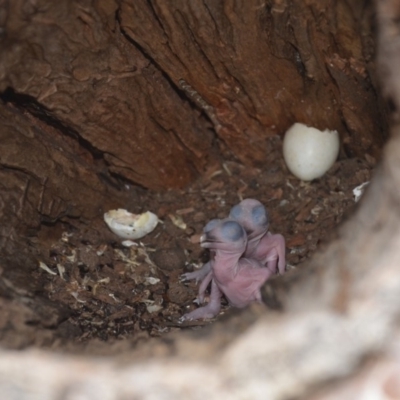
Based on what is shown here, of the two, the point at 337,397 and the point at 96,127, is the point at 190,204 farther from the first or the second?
the point at 337,397

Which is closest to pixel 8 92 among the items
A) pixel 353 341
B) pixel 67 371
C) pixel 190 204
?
pixel 190 204

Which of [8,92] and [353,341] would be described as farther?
[8,92]

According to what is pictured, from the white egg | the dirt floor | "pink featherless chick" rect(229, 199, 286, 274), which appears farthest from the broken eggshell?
the white egg

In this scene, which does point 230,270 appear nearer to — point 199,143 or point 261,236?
point 261,236

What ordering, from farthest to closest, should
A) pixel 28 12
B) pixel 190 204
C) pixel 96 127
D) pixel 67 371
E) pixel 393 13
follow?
pixel 190 204, pixel 96 127, pixel 28 12, pixel 393 13, pixel 67 371

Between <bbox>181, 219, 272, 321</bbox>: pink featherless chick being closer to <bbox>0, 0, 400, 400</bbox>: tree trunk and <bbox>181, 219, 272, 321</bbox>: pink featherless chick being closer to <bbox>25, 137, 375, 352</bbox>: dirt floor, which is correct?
<bbox>25, 137, 375, 352</bbox>: dirt floor

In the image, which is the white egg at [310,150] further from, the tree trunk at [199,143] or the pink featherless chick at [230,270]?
the pink featherless chick at [230,270]

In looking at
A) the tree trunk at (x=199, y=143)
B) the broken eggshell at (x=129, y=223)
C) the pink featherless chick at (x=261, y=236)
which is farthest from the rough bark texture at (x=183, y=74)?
the pink featherless chick at (x=261, y=236)
